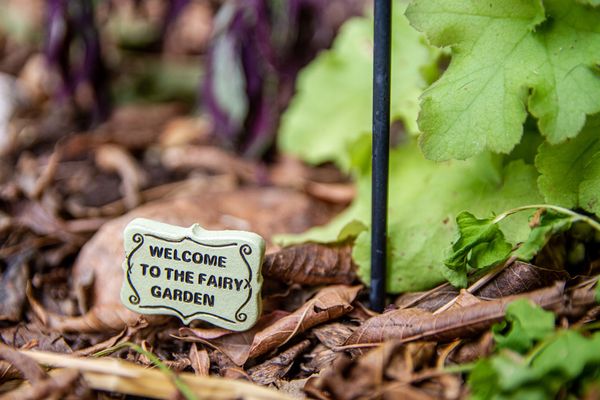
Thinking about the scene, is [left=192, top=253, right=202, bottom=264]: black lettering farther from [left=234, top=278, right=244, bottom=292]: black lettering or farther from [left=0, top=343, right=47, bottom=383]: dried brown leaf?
[left=0, top=343, right=47, bottom=383]: dried brown leaf

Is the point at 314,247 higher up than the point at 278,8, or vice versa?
the point at 278,8

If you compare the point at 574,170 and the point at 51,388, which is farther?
the point at 574,170

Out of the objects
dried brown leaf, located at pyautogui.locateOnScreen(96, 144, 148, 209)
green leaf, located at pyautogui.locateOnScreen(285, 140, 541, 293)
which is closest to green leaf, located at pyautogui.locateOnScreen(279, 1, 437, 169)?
green leaf, located at pyautogui.locateOnScreen(285, 140, 541, 293)

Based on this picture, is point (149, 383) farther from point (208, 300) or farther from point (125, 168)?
point (125, 168)

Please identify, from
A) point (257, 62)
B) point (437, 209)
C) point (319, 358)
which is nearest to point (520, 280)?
point (437, 209)

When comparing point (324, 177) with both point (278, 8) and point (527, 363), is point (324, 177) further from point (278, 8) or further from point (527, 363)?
point (527, 363)

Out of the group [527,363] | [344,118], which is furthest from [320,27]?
[527,363]
